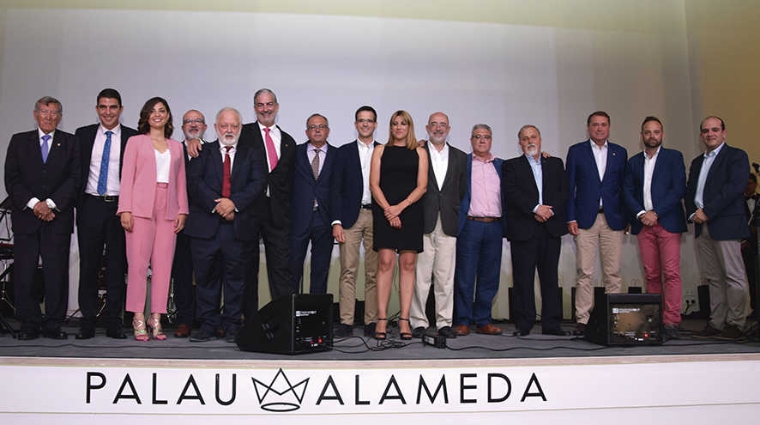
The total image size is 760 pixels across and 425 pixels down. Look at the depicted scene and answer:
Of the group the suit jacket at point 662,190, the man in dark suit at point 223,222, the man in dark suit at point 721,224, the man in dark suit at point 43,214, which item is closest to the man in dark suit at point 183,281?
the man in dark suit at point 223,222

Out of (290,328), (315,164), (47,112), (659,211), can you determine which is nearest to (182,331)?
(290,328)

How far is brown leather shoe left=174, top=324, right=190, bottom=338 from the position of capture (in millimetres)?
3994

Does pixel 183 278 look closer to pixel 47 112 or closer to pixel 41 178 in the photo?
pixel 41 178

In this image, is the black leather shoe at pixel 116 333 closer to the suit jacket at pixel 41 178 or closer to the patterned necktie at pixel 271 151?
the suit jacket at pixel 41 178

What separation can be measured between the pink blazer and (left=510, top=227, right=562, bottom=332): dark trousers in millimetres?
2383

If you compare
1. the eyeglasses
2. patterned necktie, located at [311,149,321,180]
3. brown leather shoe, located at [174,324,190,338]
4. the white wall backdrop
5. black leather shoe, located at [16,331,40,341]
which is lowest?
brown leather shoe, located at [174,324,190,338]

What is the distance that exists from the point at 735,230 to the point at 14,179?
4.86 m

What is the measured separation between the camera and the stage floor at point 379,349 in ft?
10.0

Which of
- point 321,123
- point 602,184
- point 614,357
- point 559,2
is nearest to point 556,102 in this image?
point 559,2

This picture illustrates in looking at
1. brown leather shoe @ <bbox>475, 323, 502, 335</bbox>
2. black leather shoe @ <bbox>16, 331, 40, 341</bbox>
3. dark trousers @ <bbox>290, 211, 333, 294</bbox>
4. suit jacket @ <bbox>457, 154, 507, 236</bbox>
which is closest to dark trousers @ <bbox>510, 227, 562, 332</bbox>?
brown leather shoe @ <bbox>475, 323, 502, 335</bbox>

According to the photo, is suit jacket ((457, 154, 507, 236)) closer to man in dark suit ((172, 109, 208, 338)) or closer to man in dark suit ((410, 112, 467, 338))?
man in dark suit ((410, 112, 467, 338))

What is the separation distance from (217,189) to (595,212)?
9.02ft

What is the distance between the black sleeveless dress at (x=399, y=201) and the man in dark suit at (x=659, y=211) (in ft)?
5.67

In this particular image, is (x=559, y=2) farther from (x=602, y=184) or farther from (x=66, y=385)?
(x=66, y=385)
